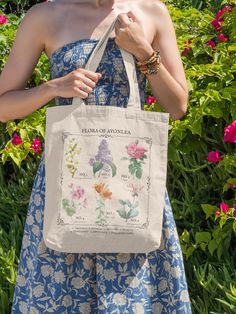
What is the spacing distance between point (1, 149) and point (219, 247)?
1.26 m

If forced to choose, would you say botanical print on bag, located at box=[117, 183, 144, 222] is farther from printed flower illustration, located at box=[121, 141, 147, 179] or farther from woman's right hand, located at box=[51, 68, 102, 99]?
woman's right hand, located at box=[51, 68, 102, 99]

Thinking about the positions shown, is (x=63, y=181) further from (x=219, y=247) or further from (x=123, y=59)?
(x=219, y=247)

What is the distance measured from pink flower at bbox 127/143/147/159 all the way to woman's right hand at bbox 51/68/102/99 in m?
0.19

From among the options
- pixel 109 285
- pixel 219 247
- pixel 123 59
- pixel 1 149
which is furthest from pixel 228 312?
pixel 1 149

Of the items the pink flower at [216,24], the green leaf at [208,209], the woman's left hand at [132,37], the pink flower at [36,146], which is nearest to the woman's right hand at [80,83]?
the woman's left hand at [132,37]

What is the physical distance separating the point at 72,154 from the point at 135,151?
171mm

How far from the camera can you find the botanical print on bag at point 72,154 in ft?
7.27

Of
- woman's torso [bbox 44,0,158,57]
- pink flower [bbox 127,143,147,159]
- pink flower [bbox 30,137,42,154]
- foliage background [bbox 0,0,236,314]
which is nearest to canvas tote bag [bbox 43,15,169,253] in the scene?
pink flower [bbox 127,143,147,159]

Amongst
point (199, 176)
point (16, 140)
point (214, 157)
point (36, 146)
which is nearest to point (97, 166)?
point (214, 157)

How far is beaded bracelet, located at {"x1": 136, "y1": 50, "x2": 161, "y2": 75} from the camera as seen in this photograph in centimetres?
227

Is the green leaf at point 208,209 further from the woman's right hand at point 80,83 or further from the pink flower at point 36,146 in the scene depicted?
the woman's right hand at point 80,83

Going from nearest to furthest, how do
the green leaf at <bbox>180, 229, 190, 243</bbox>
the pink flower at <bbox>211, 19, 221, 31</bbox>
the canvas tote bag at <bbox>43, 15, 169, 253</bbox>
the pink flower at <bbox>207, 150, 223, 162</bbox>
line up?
the canvas tote bag at <bbox>43, 15, 169, 253</bbox> < the pink flower at <bbox>207, 150, 223, 162</bbox> < the green leaf at <bbox>180, 229, 190, 243</bbox> < the pink flower at <bbox>211, 19, 221, 31</bbox>

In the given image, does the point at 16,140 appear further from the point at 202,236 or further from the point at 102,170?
the point at 102,170

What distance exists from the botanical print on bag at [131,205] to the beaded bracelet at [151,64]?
0.32 metres
